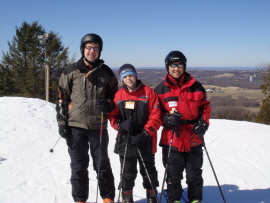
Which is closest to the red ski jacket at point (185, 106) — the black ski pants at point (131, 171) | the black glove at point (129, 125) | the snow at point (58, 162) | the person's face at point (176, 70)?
the person's face at point (176, 70)

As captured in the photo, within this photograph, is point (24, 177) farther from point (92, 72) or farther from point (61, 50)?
point (61, 50)

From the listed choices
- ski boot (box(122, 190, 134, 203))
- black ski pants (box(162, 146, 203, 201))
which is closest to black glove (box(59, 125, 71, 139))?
ski boot (box(122, 190, 134, 203))

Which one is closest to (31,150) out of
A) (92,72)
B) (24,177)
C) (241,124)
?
(24,177)

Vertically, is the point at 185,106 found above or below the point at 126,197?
above

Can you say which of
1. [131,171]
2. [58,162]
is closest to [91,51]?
[131,171]

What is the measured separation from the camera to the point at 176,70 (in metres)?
3.02

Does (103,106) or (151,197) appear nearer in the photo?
(103,106)

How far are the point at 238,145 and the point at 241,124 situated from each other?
2427mm

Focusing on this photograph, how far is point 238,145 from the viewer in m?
6.27

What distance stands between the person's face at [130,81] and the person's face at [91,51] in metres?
0.49

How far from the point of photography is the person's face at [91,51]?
2.87m

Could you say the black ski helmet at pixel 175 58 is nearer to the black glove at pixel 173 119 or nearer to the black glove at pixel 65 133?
the black glove at pixel 173 119

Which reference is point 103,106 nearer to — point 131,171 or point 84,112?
point 84,112

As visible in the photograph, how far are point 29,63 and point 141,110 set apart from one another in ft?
88.0
